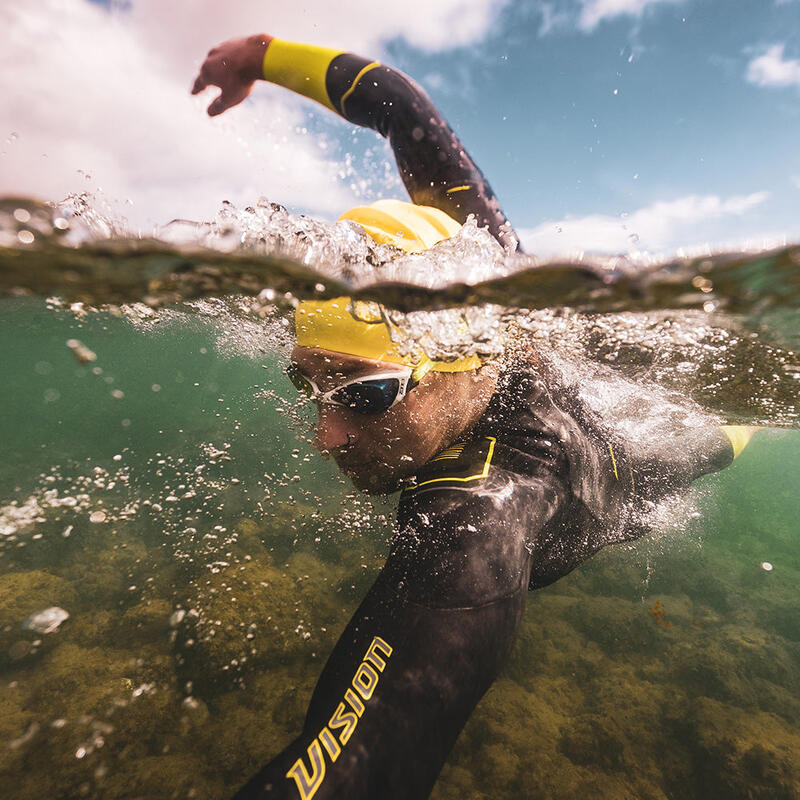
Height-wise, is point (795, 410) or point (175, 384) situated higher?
point (795, 410)

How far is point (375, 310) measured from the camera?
2551 millimetres

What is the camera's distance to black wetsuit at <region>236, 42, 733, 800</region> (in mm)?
1692

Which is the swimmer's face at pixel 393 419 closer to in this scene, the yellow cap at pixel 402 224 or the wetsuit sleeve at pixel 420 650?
the wetsuit sleeve at pixel 420 650

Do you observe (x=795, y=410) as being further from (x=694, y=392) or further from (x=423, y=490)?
(x=423, y=490)

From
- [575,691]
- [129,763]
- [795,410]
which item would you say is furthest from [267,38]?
[795,410]

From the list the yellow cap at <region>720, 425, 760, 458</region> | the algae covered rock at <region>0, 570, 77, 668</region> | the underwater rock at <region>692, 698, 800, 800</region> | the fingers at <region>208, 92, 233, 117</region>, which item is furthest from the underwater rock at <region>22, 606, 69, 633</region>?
the yellow cap at <region>720, 425, 760, 458</region>

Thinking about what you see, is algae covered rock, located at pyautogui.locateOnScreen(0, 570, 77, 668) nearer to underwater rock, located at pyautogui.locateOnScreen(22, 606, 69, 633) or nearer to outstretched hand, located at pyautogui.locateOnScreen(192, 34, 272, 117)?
underwater rock, located at pyautogui.locateOnScreen(22, 606, 69, 633)

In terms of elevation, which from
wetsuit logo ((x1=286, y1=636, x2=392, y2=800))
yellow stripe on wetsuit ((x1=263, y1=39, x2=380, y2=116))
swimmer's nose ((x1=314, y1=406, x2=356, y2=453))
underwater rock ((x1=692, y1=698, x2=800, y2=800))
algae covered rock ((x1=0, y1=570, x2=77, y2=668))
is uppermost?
yellow stripe on wetsuit ((x1=263, y1=39, x2=380, y2=116))

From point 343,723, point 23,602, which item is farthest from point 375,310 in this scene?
point 23,602

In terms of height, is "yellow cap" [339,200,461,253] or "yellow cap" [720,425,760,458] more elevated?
"yellow cap" [339,200,461,253]

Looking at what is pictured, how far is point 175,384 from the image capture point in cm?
6272

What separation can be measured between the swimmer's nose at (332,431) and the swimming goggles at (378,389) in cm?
15

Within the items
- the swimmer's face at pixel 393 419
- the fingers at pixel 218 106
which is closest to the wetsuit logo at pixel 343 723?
the swimmer's face at pixel 393 419

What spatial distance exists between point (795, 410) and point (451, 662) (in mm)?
9779
